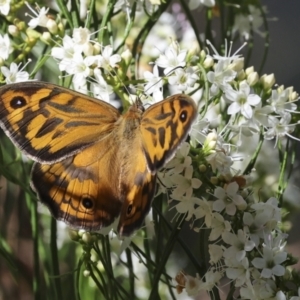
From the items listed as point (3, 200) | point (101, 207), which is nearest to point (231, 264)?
point (101, 207)

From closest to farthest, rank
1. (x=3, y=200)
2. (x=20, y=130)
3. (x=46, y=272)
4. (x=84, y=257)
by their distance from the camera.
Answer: (x=20, y=130)
(x=84, y=257)
(x=46, y=272)
(x=3, y=200)

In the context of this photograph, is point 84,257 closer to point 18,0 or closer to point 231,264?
point 231,264

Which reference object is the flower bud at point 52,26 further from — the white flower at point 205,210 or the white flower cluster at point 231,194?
the white flower at point 205,210

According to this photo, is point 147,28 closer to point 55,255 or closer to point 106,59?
point 106,59

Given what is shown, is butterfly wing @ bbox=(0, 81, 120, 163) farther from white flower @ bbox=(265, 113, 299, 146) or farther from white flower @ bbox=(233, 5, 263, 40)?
white flower @ bbox=(233, 5, 263, 40)

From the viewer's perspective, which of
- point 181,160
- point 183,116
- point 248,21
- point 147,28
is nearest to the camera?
point 183,116

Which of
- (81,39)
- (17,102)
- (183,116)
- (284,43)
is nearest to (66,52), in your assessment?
(81,39)
